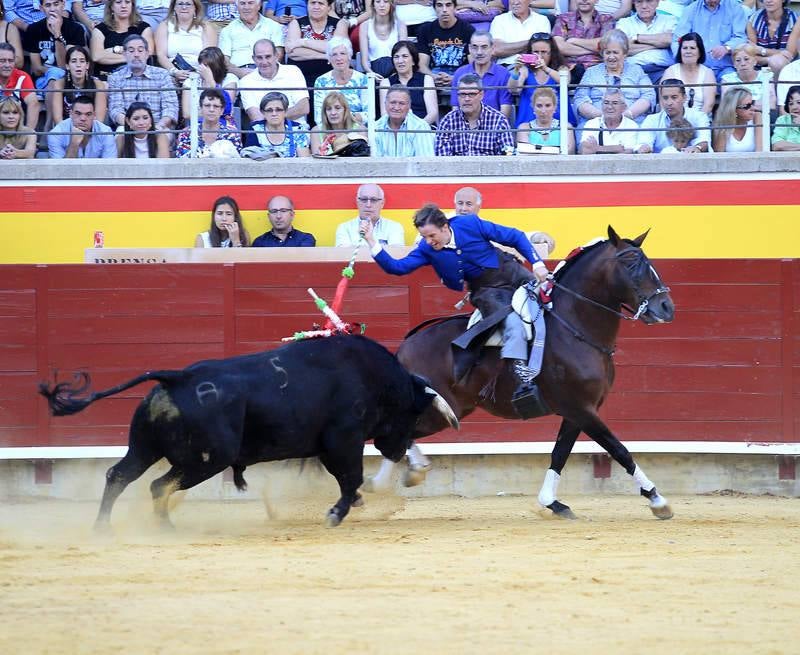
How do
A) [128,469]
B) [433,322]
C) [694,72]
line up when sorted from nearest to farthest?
[128,469] < [433,322] < [694,72]

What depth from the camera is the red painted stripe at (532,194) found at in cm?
1131

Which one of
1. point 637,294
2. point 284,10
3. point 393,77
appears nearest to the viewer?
point 637,294

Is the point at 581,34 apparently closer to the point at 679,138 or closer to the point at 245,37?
the point at 679,138

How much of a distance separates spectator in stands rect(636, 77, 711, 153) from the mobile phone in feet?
3.40

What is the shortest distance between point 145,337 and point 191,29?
137 inches

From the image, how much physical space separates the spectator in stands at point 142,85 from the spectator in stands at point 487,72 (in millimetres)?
2359

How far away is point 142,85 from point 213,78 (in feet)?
1.94

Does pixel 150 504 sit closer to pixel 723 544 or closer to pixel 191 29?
pixel 723 544

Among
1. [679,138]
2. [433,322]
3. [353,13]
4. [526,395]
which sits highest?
[353,13]

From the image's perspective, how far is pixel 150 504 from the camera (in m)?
8.31

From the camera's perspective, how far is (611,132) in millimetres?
11680

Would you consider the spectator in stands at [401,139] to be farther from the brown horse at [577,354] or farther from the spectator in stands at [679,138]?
the brown horse at [577,354]

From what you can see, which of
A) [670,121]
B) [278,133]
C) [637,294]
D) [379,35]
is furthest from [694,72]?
[637,294]

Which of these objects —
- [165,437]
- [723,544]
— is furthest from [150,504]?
[723,544]
